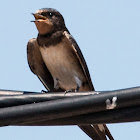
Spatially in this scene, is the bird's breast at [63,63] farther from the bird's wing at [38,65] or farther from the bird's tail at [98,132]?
the bird's tail at [98,132]

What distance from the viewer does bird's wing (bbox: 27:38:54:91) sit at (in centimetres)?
488

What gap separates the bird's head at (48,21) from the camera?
4688 mm

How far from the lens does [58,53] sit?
4.69m

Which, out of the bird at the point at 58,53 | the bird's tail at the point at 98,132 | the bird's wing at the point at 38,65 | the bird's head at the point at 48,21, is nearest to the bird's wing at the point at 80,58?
the bird at the point at 58,53

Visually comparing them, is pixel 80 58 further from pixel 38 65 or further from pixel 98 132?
pixel 98 132

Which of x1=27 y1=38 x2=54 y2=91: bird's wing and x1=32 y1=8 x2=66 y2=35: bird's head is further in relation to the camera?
x1=27 y1=38 x2=54 y2=91: bird's wing

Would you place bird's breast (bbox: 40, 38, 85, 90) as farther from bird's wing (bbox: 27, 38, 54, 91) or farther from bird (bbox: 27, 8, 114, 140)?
bird's wing (bbox: 27, 38, 54, 91)

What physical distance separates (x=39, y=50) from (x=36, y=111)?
Result: 8.16 feet

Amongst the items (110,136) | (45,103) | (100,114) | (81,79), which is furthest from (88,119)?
(81,79)

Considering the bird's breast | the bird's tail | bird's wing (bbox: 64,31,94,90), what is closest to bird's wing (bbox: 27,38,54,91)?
the bird's breast

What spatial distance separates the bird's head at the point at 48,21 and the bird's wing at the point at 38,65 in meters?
0.17

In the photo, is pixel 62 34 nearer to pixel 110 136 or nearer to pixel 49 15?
pixel 49 15

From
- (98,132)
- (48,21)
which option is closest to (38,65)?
(48,21)

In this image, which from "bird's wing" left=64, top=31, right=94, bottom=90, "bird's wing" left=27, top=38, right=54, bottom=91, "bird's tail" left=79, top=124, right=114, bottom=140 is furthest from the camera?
"bird's wing" left=27, top=38, right=54, bottom=91
